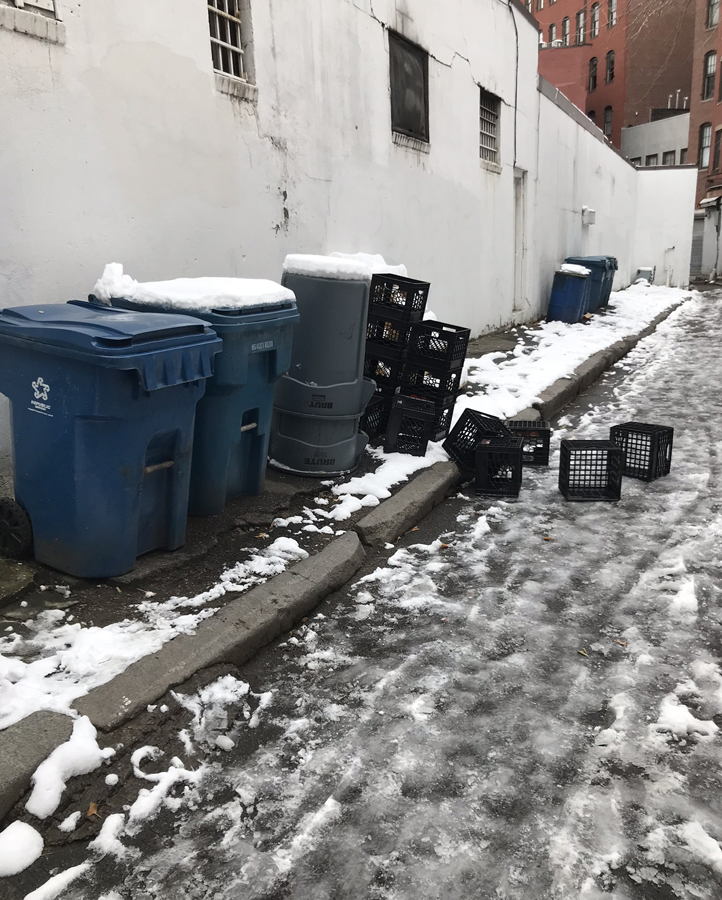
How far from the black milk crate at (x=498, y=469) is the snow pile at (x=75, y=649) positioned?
2340 millimetres

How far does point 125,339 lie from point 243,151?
3.24m

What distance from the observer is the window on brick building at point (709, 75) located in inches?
1452

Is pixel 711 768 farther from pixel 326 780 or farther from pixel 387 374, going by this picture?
pixel 387 374

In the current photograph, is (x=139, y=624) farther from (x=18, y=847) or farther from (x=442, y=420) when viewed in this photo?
(x=442, y=420)

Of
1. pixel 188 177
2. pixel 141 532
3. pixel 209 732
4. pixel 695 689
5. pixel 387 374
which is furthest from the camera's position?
pixel 387 374

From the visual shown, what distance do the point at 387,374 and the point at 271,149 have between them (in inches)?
82.3

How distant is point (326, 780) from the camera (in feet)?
8.52

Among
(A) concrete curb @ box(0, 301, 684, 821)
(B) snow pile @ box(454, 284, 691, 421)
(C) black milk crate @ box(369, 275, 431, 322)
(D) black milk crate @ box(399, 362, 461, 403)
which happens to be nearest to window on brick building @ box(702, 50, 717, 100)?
(B) snow pile @ box(454, 284, 691, 421)

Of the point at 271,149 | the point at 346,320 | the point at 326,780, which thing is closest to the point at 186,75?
the point at 271,149

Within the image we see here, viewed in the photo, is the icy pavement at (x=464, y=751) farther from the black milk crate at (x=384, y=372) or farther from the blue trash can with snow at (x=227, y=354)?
the black milk crate at (x=384, y=372)

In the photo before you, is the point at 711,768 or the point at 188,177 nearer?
the point at 711,768

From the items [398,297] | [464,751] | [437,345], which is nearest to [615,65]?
[398,297]

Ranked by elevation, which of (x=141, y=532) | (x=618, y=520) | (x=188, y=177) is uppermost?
(x=188, y=177)

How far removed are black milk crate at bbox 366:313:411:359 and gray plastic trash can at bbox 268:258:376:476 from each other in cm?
76
